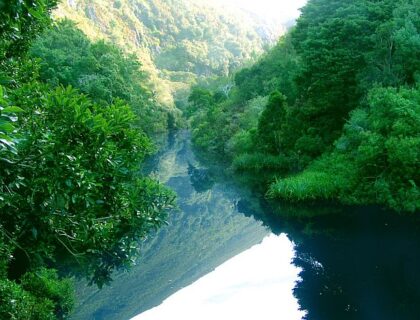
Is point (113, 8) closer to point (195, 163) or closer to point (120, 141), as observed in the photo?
point (195, 163)

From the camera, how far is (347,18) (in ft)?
95.8

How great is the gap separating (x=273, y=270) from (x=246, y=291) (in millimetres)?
2166

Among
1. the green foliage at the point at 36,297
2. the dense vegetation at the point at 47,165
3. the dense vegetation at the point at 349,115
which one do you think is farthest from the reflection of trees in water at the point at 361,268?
the green foliage at the point at 36,297

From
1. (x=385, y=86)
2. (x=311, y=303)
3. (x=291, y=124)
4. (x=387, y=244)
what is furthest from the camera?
(x=291, y=124)

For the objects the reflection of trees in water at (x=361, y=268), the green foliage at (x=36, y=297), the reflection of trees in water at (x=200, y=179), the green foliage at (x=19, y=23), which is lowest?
the reflection of trees in water at (x=361, y=268)

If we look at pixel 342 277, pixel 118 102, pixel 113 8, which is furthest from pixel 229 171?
pixel 113 8

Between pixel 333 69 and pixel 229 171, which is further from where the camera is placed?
pixel 229 171

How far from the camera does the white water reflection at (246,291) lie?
14234 millimetres

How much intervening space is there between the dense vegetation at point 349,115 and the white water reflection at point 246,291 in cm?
588

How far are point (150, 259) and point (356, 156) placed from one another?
11968 millimetres

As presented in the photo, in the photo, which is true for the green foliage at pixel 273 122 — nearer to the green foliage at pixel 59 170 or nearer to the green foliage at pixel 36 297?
the green foliage at pixel 36 297

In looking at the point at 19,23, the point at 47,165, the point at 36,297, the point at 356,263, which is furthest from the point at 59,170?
the point at 356,263

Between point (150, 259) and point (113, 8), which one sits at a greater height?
point (113, 8)

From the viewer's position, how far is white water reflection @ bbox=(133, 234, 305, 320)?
14.2 m
